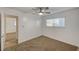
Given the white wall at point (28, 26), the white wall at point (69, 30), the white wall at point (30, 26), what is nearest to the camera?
the white wall at point (28, 26)

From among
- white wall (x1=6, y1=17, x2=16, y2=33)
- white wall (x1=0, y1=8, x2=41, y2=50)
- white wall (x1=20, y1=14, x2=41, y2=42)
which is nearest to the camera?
white wall (x1=6, y1=17, x2=16, y2=33)

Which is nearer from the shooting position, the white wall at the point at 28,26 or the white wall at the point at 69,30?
the white wall at the point at 28,26

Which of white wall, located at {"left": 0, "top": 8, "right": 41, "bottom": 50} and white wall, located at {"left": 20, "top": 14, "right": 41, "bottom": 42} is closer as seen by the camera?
white wall, located at {"left": 0, "top": 8, "right": 41, "bottom": 50}

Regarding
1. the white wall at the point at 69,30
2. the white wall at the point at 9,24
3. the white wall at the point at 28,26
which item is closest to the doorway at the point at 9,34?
the white wall at the point at 9,24

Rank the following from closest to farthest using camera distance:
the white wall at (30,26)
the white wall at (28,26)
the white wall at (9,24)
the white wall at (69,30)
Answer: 1. the white wall at (9,24)
2. the white wall at (28,26)
3. the white wall at (30,26)
4. the white wall at (69,30)

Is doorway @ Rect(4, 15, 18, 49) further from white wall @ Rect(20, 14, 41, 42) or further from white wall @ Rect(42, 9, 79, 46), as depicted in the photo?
white wall @ Rect(42, 9, 79, 46)

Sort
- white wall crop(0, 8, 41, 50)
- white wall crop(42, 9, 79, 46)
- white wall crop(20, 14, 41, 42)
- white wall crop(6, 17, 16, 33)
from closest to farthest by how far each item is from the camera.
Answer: white wall crop(6, 17, 16, 33), white wall crop(0, 8, 41, 50), white wall crop(20, 14, 41, 42), white wall crop(42, 9, 79, 46)

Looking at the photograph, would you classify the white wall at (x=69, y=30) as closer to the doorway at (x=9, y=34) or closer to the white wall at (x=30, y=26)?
the white wall at (x=30, y=26)

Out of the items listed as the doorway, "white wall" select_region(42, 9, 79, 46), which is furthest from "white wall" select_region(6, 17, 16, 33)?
"white wall" select_region(42, 9, 79, 46)

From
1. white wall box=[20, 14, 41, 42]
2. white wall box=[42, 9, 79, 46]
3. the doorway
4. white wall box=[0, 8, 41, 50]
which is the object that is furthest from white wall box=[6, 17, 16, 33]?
white wall box=[42, 9, 79, 46]

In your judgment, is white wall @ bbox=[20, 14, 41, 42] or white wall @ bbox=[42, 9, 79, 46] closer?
white wall @ bbox=[20, 14, 41, 42]
